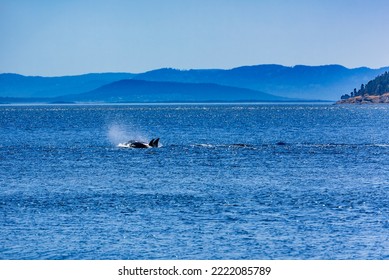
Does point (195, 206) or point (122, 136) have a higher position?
point (195, 206)

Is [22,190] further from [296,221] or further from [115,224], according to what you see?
[296,221]

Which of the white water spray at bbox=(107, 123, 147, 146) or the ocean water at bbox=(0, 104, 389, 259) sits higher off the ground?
the ocean water at bbox=(0, 104, 389, 259)

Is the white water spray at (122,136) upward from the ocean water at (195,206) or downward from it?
downward

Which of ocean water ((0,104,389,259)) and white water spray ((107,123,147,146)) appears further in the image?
white water spray ((107,123,147,146))

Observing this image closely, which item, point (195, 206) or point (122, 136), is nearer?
point (195, 206)

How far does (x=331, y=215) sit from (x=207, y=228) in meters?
8.13

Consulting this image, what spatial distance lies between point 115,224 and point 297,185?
68.0 ft

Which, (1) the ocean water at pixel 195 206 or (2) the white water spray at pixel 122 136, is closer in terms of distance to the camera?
(1) the ocean water at pixel 195 206

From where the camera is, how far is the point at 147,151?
96.5m
